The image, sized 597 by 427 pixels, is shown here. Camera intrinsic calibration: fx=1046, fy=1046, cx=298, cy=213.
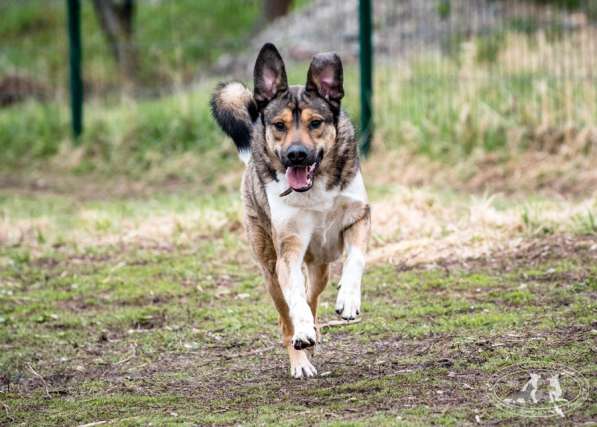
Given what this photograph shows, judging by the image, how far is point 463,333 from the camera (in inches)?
240

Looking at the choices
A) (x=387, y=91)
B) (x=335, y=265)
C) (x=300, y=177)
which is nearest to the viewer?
(x=300, y=177)

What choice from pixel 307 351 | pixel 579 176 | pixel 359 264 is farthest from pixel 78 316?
pixel 579 176

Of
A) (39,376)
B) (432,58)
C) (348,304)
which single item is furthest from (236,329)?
(432,58)

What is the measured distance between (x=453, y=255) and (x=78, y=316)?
2.81 metres

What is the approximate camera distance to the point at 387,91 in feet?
41.2

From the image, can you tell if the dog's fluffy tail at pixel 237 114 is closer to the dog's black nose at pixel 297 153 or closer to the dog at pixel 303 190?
the dog at pixel 303 190

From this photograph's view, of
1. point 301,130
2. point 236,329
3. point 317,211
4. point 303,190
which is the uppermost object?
point 301,130

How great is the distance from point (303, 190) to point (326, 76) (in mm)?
669

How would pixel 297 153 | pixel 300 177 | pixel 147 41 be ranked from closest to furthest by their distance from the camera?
pixel 297 153 → pixel 300 177 → pixel 147 41

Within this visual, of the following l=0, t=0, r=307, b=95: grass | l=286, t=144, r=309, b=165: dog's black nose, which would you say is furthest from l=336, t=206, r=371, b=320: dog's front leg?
l=0, t=0, r=307, b=95: grass

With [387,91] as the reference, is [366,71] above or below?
above

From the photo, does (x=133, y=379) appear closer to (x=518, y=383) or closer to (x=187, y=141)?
(x=518, y=383)

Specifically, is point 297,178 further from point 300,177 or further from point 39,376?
point 39,376

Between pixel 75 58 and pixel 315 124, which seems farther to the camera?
pixel 75 58
